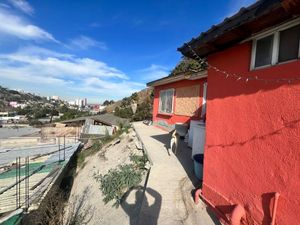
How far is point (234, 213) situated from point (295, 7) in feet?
10.5

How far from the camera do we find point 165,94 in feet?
47.2

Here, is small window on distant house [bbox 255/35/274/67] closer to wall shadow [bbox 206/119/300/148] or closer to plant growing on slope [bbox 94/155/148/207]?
wall shadow [bbox 206/119/300/148]

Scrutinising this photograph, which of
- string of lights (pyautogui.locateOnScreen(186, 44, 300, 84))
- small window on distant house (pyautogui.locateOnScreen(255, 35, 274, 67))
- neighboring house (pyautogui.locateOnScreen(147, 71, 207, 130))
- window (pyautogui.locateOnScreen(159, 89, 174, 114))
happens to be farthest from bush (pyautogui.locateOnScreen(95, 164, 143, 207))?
window (pyautogui.locateOnScreen(159, 89, 174, 114))

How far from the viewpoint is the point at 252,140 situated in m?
3.31

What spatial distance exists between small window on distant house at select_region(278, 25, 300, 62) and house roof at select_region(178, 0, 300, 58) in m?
0.23

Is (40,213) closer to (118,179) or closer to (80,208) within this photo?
(80,208)

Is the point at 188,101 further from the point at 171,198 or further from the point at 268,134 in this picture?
the point at 268,134

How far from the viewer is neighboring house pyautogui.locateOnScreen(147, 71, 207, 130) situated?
10337 millimetres

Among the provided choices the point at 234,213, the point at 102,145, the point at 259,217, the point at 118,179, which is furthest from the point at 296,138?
the point at 102,145

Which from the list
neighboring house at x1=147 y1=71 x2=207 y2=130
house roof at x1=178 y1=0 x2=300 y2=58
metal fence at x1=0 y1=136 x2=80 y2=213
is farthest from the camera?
neighboring house at x1=147 y1=71 x2=207 y2=130

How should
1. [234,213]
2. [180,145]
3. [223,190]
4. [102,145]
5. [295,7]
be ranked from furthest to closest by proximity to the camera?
[102,145], [180,145], [223,190], [234,213], [295,7]

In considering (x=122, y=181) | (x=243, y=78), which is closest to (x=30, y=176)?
(x=122, y=181)

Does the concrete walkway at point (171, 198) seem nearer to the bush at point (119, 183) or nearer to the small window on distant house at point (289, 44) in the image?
the bush at point (119, 183)

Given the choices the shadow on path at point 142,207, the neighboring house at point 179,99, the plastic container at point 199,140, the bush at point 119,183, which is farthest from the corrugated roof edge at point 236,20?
the neighboring house at point 179,99
